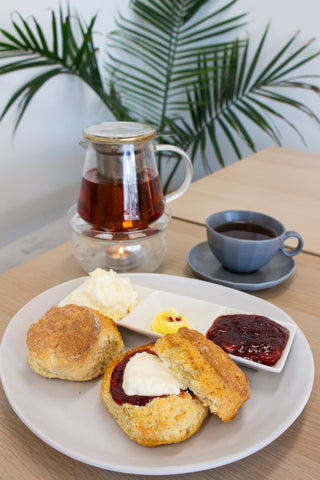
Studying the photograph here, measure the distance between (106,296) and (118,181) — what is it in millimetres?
264

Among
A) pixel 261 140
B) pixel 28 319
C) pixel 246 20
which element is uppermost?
pixel 246 20

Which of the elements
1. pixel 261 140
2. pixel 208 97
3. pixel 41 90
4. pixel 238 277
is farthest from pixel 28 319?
pixel 261 140

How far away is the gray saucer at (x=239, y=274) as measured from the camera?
96cm

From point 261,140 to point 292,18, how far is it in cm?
78

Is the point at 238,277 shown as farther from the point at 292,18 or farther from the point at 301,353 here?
the point at 292,18

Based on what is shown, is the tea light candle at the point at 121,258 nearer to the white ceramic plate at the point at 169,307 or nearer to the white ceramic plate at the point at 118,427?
the white ceramic plate at the point at 169,307

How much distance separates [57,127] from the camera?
268 centimetres

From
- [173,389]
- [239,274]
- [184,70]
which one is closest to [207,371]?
[173,389]

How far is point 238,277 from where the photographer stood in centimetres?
102

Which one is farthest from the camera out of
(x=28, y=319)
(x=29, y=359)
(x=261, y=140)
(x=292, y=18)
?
(x=261, y=140)

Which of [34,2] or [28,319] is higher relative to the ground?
[34,2]

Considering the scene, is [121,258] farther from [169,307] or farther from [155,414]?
[155,414]

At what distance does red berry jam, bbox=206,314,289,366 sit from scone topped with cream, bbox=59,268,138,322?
18cm

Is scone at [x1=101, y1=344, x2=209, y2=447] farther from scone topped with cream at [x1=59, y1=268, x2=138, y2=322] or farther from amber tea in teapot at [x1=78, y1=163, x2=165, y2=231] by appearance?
amber tea in teapot at [x1=78, y1=163, x2=165, y2=231]
